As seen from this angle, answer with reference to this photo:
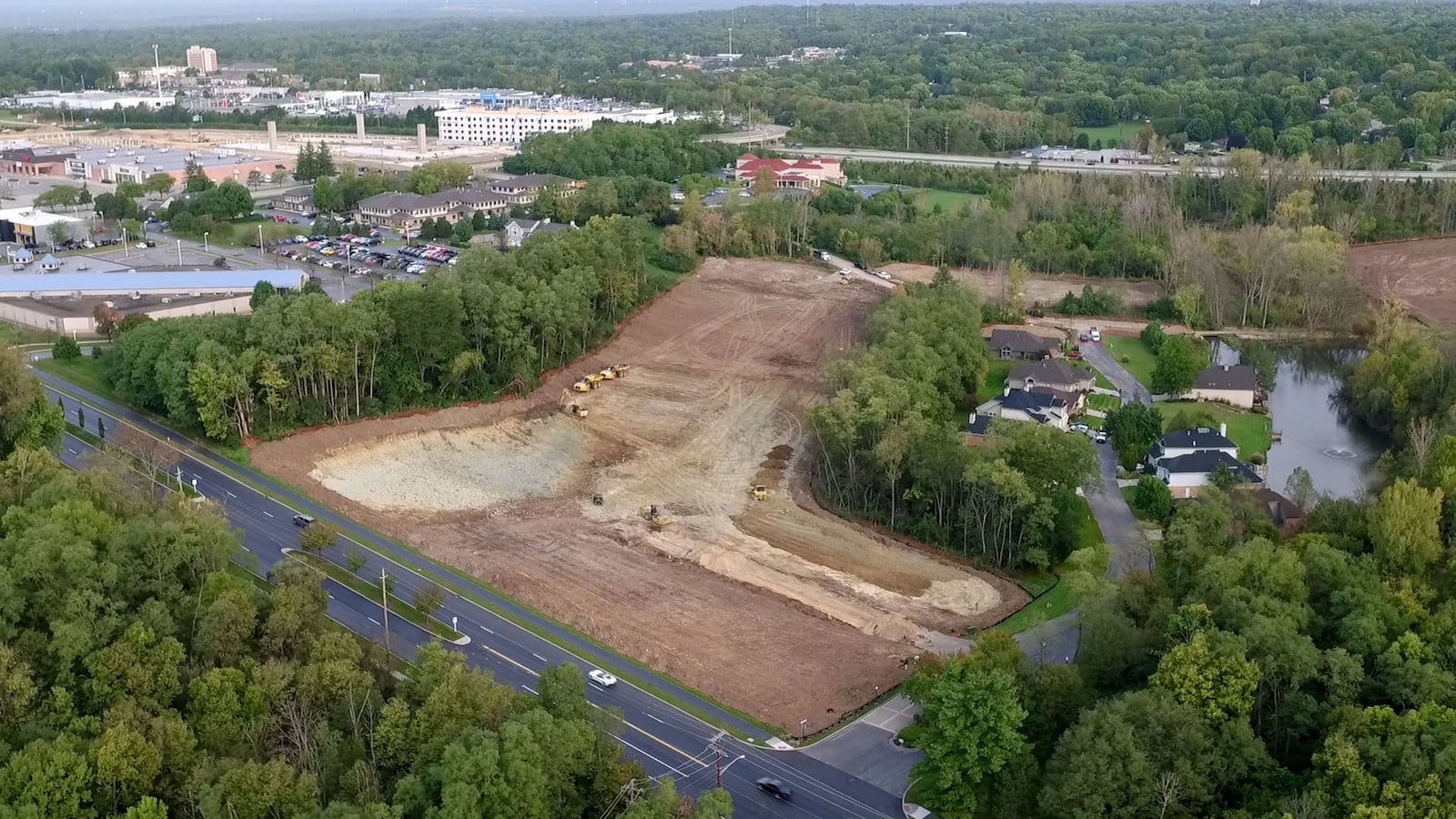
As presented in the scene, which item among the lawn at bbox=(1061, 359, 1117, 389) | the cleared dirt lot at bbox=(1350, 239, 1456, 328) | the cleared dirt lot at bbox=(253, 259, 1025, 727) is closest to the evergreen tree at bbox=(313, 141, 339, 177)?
the cleared dirt lot at bbox=(253, 259, 1025, 727)

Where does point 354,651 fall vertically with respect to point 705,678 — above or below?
above

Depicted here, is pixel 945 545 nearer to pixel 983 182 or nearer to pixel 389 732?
pixel 389 732

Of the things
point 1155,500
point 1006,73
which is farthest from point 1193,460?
point 1006,73

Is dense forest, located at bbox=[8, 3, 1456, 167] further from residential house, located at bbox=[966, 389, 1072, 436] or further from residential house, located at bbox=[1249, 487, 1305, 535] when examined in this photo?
residential house, located at bbox=[1249, 487, 1305, 535]

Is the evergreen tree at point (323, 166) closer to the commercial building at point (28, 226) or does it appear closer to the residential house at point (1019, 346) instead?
the commercial building at point (28, 226)

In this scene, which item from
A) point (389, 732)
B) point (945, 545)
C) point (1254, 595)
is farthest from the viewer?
point (945, 545)

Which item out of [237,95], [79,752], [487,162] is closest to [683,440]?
[79,752]

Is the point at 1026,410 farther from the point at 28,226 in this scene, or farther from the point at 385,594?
the point at 28,226
